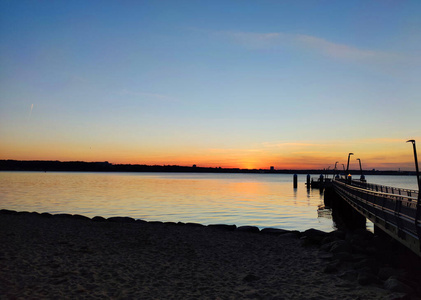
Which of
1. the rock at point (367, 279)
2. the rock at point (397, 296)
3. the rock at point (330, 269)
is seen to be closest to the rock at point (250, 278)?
the rock at point (330, 269)

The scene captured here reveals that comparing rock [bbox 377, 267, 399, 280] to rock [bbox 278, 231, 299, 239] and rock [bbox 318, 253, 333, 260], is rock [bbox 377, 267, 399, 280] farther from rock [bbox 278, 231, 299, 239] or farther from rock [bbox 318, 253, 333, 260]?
rock [bbox 278, 231, 299, 239]

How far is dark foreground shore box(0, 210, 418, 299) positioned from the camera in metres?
11.3

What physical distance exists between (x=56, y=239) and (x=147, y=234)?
5353 mm

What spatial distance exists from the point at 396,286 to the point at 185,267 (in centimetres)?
759

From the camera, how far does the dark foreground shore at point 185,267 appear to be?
37.1 ft

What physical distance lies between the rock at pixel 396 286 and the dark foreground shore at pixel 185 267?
0.09ft

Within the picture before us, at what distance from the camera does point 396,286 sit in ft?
37.3

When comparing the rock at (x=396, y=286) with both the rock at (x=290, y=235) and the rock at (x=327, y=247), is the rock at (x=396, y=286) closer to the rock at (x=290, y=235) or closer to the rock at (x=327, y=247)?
the rock at (x=327, y=247)

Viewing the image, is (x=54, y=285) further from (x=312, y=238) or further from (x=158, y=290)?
(x=312, y=238)

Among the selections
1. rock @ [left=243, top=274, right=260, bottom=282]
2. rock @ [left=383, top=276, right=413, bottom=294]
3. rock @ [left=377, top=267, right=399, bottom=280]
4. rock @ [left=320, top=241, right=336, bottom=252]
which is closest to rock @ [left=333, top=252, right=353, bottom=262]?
rock @ [left=377, top=267, right=399, bottom=280]

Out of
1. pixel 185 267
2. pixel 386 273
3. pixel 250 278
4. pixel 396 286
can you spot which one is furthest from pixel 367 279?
pixel 185 267

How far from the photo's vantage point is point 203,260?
16.2m

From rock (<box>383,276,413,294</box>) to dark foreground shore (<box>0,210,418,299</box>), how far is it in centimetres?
3

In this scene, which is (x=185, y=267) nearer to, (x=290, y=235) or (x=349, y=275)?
(x=349, y=275)
